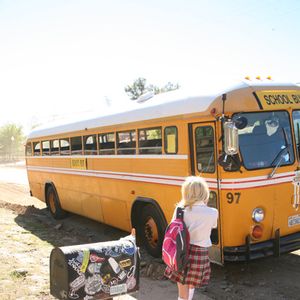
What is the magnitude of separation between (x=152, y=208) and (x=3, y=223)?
4.80 metres

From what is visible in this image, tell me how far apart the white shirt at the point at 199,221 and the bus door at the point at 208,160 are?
148 cm

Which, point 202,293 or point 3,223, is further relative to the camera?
point 3,223

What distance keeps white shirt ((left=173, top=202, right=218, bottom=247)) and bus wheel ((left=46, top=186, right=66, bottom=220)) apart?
25.9 feet

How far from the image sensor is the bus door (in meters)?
5.52

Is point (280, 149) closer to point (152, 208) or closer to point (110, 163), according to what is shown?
point (152, 208)

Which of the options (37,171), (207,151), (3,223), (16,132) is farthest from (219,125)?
(16,132)

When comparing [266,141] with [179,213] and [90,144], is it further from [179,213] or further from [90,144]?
[90,144]

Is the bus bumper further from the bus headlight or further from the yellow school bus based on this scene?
the bus headlight

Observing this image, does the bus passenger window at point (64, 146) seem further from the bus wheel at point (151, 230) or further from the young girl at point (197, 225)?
the young girl at point (197, 225)

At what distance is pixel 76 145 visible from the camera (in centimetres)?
967

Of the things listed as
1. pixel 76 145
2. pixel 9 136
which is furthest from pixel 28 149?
pixel 9 136

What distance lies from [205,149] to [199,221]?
1840 mm

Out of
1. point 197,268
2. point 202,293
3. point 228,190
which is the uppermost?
point 228,190

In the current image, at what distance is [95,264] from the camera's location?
13.4 ft
